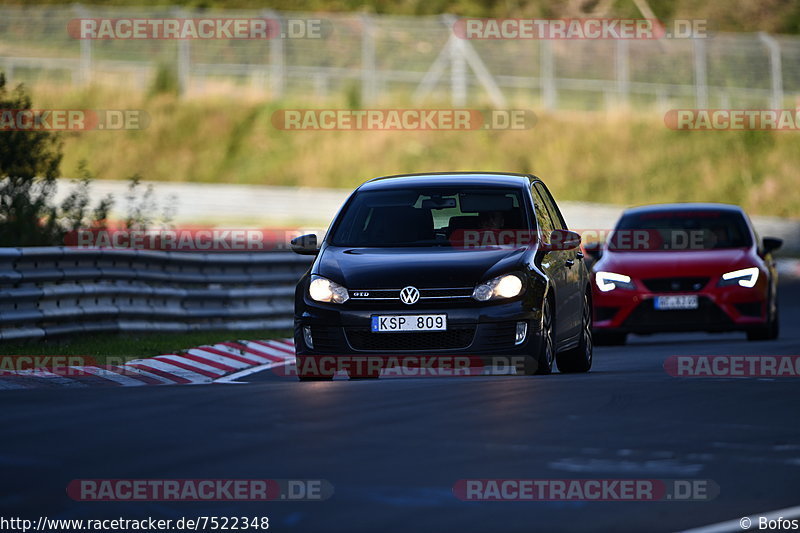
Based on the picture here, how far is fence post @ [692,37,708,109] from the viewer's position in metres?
44.1

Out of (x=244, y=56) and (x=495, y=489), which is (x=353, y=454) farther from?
(x=244, y=56)

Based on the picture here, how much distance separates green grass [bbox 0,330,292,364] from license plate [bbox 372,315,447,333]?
3229 mm

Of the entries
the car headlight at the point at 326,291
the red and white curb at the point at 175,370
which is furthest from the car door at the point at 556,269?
the red and white curb at the point at 175,370

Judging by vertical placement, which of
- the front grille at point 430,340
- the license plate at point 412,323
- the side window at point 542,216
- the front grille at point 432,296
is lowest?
the front grille at point 430,340

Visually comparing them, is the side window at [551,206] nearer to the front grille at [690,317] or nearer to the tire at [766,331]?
the front grille at [690,317]

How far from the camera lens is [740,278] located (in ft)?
57.9

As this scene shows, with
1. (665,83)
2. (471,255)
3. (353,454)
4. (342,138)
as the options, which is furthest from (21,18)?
(353,454)

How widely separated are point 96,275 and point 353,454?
29.0ft

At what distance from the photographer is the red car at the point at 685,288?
689 inches

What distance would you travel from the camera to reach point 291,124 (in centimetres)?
4831

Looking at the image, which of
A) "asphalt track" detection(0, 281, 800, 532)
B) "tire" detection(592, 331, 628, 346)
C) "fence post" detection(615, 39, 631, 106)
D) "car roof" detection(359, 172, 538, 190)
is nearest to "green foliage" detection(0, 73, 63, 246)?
"tire" detection(592, 331, 628, 346)

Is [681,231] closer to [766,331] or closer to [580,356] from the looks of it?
[766,331]

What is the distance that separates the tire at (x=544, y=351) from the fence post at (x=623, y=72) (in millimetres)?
33846

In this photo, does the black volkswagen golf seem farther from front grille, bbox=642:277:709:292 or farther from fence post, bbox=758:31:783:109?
fence post, bbox=758:31:783:109
